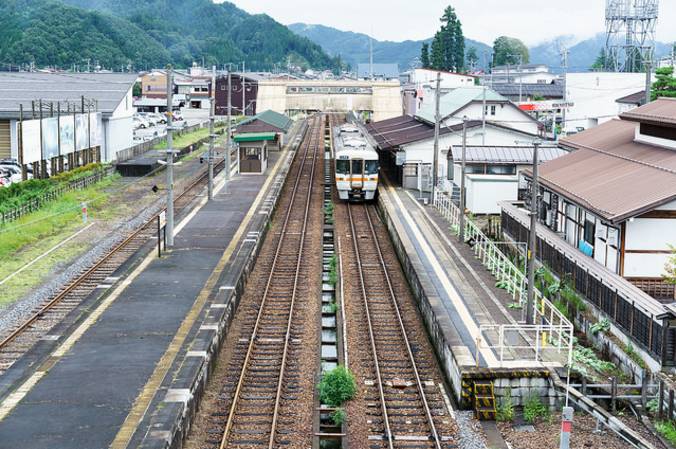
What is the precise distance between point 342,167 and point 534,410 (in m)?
22.4

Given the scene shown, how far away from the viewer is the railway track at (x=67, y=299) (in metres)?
16.0

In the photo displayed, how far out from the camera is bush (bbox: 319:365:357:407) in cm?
1410

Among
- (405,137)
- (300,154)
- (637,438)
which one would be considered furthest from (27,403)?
(300,154)

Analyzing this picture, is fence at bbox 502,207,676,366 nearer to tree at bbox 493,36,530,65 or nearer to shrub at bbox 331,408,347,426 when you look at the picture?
shrub at bbox 331,408,347,426

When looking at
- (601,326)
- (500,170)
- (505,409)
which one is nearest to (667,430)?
(505,409)

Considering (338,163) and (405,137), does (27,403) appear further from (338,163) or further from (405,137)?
(405,137)

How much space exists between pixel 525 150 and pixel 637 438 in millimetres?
21194

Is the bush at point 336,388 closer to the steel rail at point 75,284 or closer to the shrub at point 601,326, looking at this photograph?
the shrub at point 601,326

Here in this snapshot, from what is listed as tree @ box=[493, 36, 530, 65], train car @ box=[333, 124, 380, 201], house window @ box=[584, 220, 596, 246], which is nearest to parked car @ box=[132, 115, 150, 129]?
train car @ box=[333, 124, 380, 201]

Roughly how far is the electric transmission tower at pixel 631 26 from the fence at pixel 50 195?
129 ft

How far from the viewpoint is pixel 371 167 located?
3562 centimetres

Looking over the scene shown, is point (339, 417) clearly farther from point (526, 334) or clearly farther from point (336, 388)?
point (526, 334)

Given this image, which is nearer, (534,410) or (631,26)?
(534,410)

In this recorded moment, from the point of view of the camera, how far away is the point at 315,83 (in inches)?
2589
